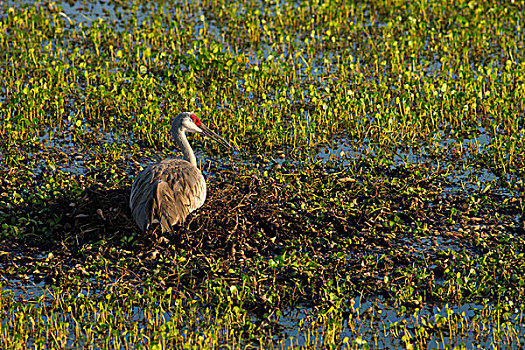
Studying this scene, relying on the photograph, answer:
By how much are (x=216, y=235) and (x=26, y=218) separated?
2.21 m

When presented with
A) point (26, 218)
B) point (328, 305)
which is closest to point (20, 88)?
point (26, 218)

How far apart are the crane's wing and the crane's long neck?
2.23ft

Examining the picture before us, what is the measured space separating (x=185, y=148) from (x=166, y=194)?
1481 millimetres

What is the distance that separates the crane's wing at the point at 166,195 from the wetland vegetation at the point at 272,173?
0.72 feet

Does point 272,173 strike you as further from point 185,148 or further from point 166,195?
point 166,195

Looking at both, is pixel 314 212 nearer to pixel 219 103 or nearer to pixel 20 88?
pixel 219 103

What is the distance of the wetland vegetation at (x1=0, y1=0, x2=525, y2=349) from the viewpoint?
24.8 ft

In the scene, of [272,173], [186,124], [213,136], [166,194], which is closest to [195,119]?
[186,124]

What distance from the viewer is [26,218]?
9031 millimetres

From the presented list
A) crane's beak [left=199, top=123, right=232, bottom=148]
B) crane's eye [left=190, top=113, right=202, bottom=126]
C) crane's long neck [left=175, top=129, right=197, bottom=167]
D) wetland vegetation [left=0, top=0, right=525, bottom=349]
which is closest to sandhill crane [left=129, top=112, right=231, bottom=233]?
wetland vegetation [left=0, top=0, right=525, bottom=349]

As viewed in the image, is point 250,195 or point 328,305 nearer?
point 328,305

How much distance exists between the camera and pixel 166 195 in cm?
→ 861

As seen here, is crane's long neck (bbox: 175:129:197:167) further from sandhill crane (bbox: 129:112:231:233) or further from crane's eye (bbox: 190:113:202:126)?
sandhill crane (bbox: 129:112:231:233)

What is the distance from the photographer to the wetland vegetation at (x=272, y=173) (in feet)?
24.8
